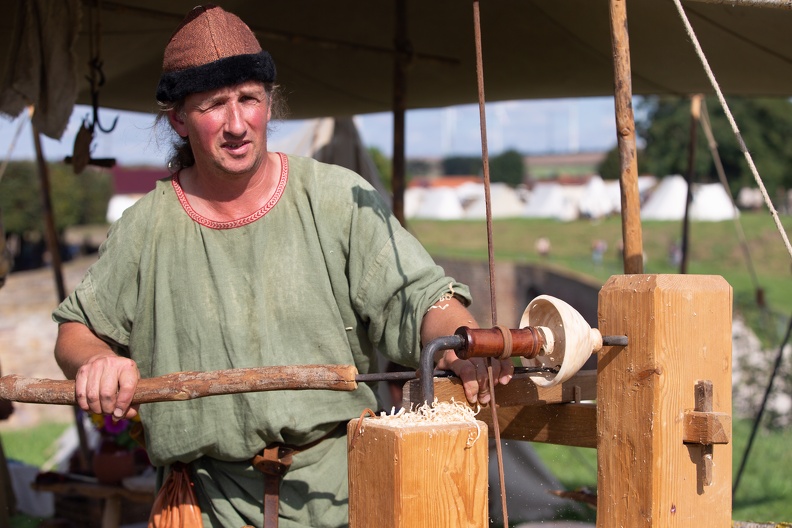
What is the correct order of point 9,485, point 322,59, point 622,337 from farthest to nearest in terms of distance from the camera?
point 9,485 → point 322,59 → point 622,337

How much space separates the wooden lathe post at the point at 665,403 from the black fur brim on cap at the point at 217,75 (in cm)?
95

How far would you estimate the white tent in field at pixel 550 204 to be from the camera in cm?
4003

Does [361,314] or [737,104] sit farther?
[737,104]

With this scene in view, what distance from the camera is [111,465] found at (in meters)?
4.57

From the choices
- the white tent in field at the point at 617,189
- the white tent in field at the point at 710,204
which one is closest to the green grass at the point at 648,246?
the white tent in field at the point at 710,204

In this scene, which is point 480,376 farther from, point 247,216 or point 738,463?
point 738,463

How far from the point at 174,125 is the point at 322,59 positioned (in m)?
2.91

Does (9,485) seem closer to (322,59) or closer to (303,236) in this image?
(322,59)

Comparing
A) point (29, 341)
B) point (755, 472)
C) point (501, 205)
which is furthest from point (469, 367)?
point (501, 205)

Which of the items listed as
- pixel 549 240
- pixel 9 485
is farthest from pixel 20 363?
pixel 549 240

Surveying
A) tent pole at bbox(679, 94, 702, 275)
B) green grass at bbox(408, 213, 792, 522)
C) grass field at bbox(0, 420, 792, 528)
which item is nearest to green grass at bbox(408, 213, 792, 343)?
green grass at bbox(408, 213, 792, 522)

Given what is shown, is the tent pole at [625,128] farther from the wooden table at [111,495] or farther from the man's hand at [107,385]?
the wooden table at [111,495]

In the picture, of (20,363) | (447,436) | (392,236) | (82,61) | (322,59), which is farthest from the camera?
(20,363)

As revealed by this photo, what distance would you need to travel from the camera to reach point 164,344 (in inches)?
88.0
